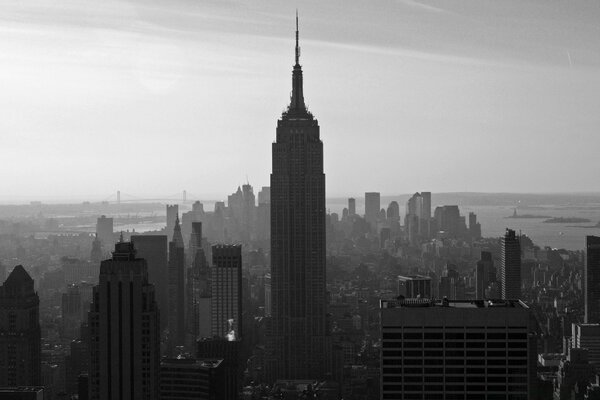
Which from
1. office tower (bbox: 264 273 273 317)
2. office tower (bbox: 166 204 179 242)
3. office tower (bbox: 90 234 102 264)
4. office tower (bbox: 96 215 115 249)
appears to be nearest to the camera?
office tower (bbox: 90 234 102 264)

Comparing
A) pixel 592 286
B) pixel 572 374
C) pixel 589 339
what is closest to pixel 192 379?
pixel 572 374

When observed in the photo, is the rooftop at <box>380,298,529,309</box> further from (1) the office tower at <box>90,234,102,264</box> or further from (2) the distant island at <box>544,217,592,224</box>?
(1) the office tower at <box>90,234,102,264</box>

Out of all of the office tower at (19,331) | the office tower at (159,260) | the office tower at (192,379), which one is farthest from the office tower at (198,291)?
the office tower at (192,379)

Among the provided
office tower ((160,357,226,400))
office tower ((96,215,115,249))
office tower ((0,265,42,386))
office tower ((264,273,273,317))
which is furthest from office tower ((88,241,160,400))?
Result: office tower ((264,273,273,317))

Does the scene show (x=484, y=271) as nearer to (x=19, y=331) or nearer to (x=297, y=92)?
(x=297, y=92)

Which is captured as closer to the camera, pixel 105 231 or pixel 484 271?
pixel 105 231

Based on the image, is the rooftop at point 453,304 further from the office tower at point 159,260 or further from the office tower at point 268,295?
the office tower at point 268,295

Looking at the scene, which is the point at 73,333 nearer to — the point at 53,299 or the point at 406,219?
the point at 53,299
